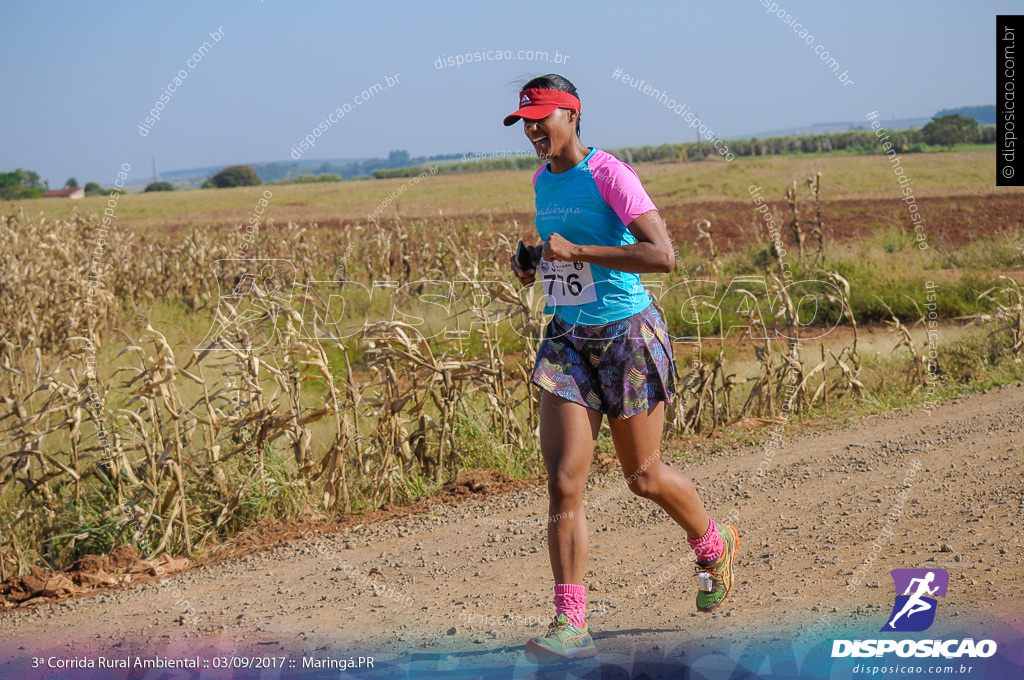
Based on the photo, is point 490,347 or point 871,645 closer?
point 871,645

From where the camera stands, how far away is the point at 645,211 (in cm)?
301

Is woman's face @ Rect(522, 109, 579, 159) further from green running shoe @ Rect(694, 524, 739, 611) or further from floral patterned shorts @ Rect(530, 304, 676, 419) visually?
green running shoe @ Rect(694, 524, 739, 611)

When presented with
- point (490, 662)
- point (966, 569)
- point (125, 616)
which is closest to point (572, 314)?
point (490, 662)

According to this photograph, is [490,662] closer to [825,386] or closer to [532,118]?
[532,118]

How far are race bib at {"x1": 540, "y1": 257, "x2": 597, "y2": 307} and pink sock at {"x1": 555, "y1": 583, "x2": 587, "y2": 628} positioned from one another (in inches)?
38.7

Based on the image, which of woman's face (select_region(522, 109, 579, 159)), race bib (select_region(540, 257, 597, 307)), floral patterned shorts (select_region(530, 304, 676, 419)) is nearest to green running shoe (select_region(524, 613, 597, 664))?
floral patterned shorts (select_region(530, 304, 676, 419))

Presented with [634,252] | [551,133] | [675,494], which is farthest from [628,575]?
[551,133]

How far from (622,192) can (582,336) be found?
1.70 feet

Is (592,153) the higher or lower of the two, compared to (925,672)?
higher

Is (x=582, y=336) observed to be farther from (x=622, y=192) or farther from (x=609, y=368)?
(x=622, y=192)

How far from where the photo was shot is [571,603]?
3045 mm

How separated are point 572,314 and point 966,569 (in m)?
1.96

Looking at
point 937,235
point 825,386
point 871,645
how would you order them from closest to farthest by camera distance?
1. point 871,645
2. point 825,386
3. point 937,235

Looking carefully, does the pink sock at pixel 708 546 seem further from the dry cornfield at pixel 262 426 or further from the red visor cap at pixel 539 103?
the dry cornfield at pixel 262 426
